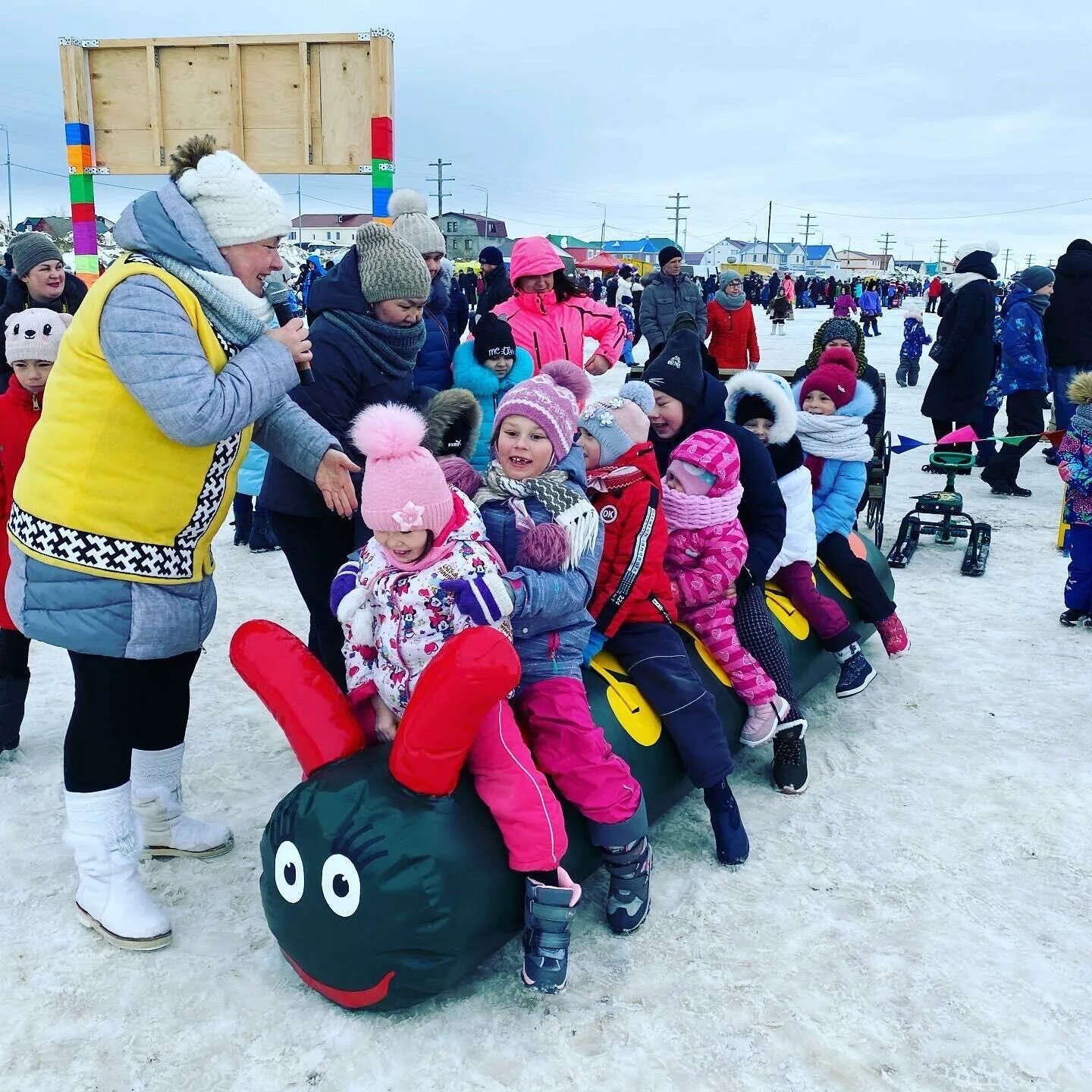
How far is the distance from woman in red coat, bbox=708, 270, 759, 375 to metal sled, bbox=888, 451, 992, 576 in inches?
153

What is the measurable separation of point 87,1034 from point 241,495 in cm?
450

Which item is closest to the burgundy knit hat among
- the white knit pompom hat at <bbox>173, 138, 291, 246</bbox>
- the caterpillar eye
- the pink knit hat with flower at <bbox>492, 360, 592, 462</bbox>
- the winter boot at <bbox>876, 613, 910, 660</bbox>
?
the winter boot at <bbox>876, 613, 910, 660</bbox>

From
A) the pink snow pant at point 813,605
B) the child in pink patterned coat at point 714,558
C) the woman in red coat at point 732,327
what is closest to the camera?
the child in pink patterned coat at point 714,558

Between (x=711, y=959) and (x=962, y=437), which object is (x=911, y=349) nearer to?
(x=962, y=437)

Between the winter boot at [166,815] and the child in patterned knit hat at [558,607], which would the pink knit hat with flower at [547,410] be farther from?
the winter boot at [166,815]

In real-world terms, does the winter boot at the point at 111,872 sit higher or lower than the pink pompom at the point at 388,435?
lower

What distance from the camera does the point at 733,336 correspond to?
10500 mm

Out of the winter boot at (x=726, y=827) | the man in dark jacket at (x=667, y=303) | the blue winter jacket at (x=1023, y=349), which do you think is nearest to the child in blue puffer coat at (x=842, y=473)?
the winter boot at (x=726, y=827)

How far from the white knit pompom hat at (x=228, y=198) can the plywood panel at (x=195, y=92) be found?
5.32m

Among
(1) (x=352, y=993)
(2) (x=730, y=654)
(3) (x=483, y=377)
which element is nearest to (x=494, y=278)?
(3) (x=483, y=377)

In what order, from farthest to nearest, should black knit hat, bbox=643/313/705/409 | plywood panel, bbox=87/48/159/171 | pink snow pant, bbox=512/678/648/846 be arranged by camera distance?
Answer: plywood panel, bbox=87/48/159/171, black knit hat, bbox=643/313/705/409, pink snow pant, bbox=512/678/648/846

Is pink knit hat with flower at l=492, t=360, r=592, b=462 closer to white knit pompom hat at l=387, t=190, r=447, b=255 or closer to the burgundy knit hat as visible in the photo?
white knit pompom hat at l=387, t=190, r=447, b=255

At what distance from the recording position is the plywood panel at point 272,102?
6895 mm

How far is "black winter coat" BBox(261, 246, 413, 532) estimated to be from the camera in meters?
3.15
